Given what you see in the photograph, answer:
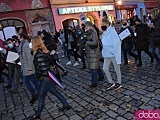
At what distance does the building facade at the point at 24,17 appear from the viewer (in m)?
16.2

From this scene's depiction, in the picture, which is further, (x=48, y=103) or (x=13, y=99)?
(x=13, y=99)

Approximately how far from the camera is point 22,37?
204 inches

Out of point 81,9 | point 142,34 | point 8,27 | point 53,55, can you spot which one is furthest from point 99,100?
point 81,9

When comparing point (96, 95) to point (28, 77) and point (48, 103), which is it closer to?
point (48, 103)

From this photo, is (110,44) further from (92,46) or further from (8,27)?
(8,27)

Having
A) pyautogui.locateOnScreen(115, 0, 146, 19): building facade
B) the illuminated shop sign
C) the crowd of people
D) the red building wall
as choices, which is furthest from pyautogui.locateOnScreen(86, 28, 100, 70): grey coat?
pyautogui.locateOnScreen(115, 0, 146, 19): building facade

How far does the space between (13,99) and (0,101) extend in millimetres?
467

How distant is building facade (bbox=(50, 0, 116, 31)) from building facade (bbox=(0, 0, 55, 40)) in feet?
2.55

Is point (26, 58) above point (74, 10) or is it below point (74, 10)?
below

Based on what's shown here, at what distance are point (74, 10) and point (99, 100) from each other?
1697cm

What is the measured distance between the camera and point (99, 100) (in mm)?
4562

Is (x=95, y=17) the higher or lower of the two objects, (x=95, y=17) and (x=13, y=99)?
the higher

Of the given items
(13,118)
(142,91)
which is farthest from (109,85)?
(13,118)

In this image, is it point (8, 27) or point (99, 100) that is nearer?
point (99, 100)
